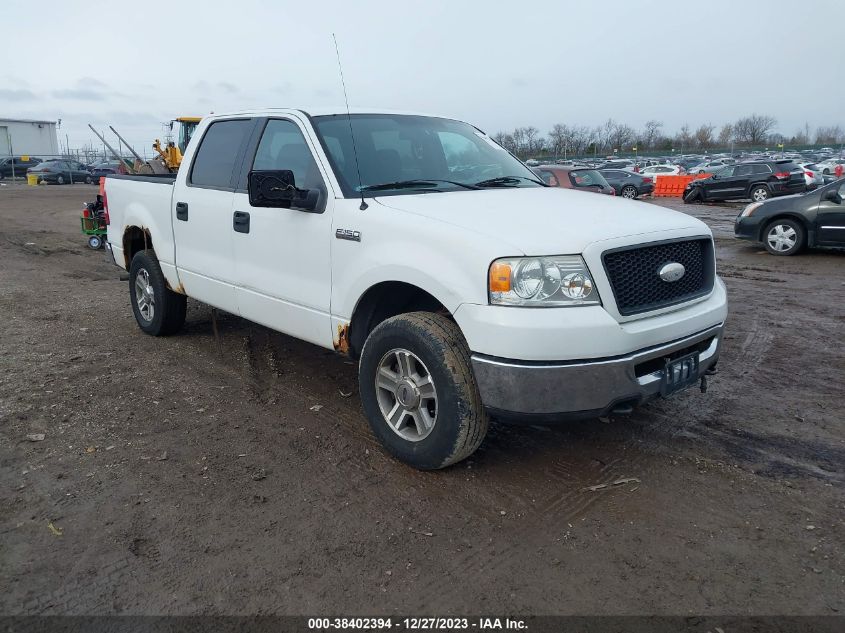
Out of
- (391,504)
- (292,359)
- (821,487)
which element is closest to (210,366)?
(292,359)

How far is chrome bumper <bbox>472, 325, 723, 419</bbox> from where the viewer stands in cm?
316

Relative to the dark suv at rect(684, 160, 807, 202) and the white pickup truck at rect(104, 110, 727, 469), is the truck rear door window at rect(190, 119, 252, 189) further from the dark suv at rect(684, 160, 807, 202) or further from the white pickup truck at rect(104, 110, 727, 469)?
the dark suv at rect(684, 160, 807, 202)

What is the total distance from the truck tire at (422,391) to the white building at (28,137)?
188 feet

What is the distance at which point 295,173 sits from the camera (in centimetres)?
443

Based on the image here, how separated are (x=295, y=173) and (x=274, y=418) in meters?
1.64

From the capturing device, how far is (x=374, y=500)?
3.48 m

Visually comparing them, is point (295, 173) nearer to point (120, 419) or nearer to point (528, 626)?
point (120, 419)

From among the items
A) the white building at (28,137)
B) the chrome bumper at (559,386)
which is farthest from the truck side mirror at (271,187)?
the white building at (28,137)

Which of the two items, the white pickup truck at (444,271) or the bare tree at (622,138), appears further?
the bare tree at (622,138)

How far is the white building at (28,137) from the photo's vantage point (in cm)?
5231

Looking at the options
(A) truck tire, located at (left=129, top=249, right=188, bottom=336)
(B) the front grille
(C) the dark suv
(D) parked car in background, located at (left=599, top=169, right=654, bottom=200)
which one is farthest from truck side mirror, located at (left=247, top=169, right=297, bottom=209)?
(D) parked car in background, located at (left=599, top=169, right=654, bottom=200)

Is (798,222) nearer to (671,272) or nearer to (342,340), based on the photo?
(671,272)

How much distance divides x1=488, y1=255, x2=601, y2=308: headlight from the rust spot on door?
119 centimetres

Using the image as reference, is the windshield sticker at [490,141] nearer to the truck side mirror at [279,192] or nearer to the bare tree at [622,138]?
the truck side mirror at [279,192]
